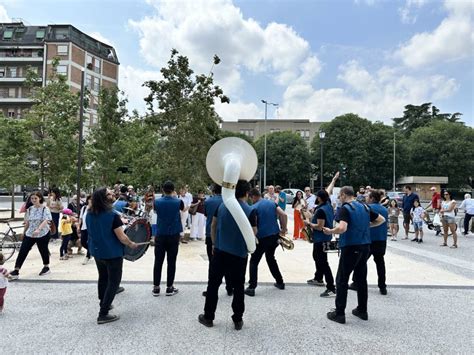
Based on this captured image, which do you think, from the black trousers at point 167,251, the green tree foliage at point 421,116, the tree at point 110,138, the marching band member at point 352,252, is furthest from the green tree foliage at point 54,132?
the green tree foliage at point 421,116

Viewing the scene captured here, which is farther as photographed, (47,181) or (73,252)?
(47,181)

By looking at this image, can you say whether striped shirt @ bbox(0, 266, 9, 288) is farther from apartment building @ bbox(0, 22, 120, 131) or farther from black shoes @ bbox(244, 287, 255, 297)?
apartment building @ bbox(0, 22, 120, 131)

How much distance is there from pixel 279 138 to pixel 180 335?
172 feet

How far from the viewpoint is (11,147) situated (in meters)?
16.2

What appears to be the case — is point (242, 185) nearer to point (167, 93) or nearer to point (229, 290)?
point (229, 290)

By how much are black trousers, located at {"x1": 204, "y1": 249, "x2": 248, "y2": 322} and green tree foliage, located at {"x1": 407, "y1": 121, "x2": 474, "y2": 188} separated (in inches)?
2110

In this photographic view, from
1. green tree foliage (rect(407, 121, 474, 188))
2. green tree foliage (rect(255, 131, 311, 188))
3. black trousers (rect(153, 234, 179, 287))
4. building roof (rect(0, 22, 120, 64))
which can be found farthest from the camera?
green tree foliage (rect(255, 131, 311, 188))

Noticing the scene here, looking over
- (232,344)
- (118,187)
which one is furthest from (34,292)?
(118,187)

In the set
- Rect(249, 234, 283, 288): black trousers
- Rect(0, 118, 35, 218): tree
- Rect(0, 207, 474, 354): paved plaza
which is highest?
Rect(0, 118, 35, 218): tree

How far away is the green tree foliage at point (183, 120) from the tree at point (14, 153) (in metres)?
6.32

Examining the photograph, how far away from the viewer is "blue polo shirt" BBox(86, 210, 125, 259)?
4723mm

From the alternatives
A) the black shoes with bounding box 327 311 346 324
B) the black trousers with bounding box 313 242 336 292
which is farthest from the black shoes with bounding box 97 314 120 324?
the black trousers with bounding box 313 242 336 292

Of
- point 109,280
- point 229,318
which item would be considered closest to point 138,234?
point 109,280

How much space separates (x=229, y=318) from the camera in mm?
4895
